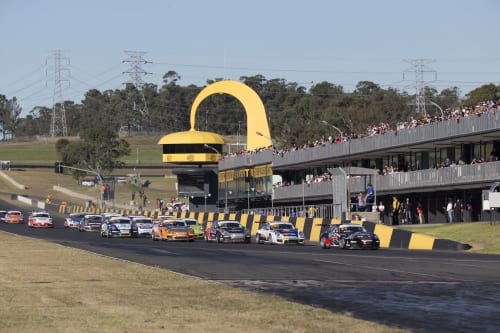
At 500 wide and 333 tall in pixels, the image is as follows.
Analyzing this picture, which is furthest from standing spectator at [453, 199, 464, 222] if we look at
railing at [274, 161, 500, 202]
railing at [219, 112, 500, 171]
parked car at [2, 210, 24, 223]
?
parked car at [2, 210, 24, 223]

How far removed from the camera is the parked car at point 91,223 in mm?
74062

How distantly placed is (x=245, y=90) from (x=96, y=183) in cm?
6290

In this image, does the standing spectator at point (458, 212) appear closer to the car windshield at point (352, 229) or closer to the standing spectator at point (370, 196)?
the standing spectator at point (370, 196)

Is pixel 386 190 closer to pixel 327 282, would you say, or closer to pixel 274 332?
pixel 327 282

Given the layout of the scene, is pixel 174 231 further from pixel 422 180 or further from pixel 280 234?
pixel 422 180

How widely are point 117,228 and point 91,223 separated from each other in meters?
11.4

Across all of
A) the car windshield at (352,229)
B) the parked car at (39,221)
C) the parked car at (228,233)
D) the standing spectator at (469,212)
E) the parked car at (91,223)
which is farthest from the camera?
the parked car at (39,221)

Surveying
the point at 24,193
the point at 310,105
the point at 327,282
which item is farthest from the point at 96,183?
the point at 327,282

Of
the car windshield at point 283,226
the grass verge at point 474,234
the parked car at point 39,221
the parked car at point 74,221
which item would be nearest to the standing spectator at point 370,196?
the grass verge at point 474,234

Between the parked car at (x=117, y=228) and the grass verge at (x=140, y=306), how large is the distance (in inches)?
1385

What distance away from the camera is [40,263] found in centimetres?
3111

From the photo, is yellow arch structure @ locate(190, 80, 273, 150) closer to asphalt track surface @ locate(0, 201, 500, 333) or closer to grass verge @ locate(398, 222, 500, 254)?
grass verge @ locate(398, 222, 500, 254)

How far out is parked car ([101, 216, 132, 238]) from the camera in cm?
6325

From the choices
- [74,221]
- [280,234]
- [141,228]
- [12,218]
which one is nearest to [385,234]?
[280,234]
